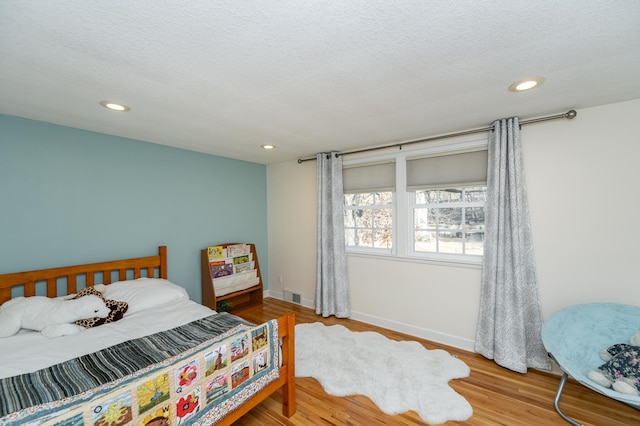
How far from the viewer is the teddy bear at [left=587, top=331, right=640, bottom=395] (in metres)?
1.62

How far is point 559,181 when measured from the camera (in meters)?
2.32

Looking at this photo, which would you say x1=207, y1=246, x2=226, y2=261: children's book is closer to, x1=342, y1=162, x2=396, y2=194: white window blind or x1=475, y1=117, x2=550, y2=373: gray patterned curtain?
x1=342, y1=162, x2=396, y2=194: white window blind

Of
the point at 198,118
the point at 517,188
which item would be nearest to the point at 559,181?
the point at 517,188

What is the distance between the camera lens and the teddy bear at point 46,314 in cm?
193

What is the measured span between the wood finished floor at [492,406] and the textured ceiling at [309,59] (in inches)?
91.2

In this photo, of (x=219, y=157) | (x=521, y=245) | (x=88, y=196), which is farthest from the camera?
(x=219, y=157)

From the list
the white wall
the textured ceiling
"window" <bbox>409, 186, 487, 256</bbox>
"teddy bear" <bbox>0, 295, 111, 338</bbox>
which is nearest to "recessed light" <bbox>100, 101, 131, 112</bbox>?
the textured ceiling

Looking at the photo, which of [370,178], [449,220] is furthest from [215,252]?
[449,220]

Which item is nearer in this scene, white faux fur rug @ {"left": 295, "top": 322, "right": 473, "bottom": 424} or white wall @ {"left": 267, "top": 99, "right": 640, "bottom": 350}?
white faux fur rug @ {"left": 295, "top": 322, "right": 473, "bottom": 424}

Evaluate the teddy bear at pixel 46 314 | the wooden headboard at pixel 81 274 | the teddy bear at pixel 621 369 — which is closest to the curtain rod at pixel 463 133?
the teddy bear at pixel 621 369

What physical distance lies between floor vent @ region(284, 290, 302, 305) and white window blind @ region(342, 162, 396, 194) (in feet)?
6.03

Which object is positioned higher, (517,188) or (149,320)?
(517,188)

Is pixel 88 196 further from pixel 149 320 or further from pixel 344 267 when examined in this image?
pixel 344 267

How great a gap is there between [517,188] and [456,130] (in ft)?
2.72
